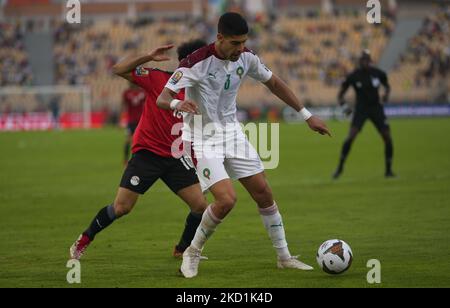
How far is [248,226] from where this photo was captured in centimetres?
1367

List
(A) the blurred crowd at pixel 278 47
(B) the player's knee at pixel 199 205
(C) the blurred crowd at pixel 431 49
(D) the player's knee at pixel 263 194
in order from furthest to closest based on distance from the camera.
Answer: (A) the blurred crowd at pixel 278 47 → (C) the blurred crowd at pixel 431 49 → (B) the player's knee at pixel 199 205 → (D) the player's knee at pixel 263 194

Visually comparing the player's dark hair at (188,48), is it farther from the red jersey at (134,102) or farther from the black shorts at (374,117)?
the red jersey at (134,102)

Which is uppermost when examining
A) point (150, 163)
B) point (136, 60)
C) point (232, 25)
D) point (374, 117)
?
point (232, 25)

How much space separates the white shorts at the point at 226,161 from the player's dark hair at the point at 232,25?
1.11 m

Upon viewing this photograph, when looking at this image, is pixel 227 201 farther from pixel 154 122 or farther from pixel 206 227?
pixel 154 122

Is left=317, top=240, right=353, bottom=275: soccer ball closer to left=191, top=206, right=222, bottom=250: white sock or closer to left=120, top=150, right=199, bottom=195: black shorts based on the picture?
left=191, top=206, right=222, bottom=250: white sock

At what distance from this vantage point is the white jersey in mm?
9117

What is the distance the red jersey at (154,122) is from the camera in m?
10.3

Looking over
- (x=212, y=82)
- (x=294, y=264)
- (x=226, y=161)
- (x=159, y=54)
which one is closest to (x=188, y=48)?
(x=159, y=54)

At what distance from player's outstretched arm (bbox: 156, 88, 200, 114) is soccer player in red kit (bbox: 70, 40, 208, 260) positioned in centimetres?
105

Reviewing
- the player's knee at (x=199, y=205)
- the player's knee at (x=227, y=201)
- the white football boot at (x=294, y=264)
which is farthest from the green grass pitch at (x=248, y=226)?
the player's knee at (x=227, y=201)

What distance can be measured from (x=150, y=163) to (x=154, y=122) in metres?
0.48

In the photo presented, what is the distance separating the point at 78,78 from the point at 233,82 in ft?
185
